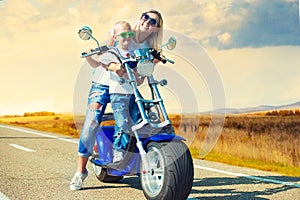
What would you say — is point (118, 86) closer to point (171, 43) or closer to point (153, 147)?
point (171, 43)

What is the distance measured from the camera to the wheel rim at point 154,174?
5094 mm

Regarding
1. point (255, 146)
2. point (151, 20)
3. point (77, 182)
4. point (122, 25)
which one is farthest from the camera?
point (255, 146)

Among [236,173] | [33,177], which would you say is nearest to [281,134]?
[236,173]

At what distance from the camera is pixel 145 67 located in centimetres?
521

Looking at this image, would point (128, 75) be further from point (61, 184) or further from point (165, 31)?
point (61, 184)

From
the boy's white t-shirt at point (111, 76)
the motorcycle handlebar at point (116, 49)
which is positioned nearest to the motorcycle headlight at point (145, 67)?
the motorcycle handlebar at point (116, 49)

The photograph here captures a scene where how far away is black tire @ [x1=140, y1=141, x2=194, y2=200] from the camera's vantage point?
4.96 metres

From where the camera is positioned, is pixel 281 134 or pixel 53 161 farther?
pixel 281 134

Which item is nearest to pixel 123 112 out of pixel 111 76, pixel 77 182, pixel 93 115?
pixel 111 76

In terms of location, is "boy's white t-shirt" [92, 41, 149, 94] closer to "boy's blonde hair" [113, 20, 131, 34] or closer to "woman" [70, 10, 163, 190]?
"woman" [70, 10, 163, 190]

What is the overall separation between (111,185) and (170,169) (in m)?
1.88

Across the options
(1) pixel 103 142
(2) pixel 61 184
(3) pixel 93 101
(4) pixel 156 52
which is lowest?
(2) pixel 61 184

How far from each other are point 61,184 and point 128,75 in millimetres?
1994

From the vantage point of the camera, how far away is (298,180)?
7336 mm
